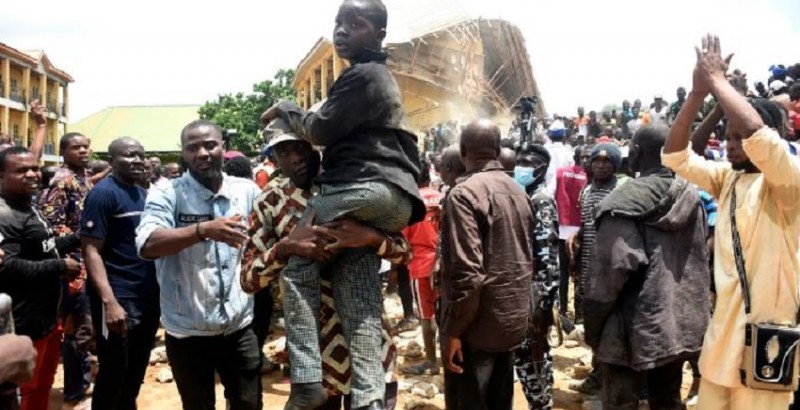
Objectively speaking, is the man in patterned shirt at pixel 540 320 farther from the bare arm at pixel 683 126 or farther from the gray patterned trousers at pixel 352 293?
the gray patterned trousers at pixel 352 293

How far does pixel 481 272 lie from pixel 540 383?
1382 mm

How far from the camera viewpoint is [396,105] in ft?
9.14

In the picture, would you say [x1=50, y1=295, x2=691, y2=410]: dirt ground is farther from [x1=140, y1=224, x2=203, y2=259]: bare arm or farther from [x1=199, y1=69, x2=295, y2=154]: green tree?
[x1=199, y1=69, x2=295, y2=154]: green tree

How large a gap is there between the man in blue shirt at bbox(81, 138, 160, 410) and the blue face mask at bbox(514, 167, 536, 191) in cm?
295

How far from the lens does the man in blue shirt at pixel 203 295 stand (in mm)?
3400

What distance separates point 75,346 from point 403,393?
3.14 m

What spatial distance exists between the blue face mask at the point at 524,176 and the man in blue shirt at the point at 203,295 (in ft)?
8.31

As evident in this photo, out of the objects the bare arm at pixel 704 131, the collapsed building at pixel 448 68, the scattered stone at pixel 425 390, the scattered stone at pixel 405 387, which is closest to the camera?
the bare arm at pixel 704 131

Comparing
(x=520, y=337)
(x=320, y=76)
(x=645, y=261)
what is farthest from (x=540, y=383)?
(x=320, y=76)

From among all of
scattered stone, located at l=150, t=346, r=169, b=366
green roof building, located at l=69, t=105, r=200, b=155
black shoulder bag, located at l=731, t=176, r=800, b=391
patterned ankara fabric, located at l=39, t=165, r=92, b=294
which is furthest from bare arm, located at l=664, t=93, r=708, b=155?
green roof building, located at l=69, t=105, r=200, b=155

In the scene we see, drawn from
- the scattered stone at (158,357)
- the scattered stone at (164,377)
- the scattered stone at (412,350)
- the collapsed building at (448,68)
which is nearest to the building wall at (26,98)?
the collapsed building at (448,68)

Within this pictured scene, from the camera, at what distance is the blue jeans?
5.47m

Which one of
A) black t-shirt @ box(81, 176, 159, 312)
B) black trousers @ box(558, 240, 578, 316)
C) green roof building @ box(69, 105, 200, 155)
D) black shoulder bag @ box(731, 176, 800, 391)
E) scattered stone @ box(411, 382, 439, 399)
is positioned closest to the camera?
black shoulder bag @ box(731, 176, 800, 391)

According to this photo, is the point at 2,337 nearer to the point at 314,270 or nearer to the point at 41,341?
the point at 314,270
